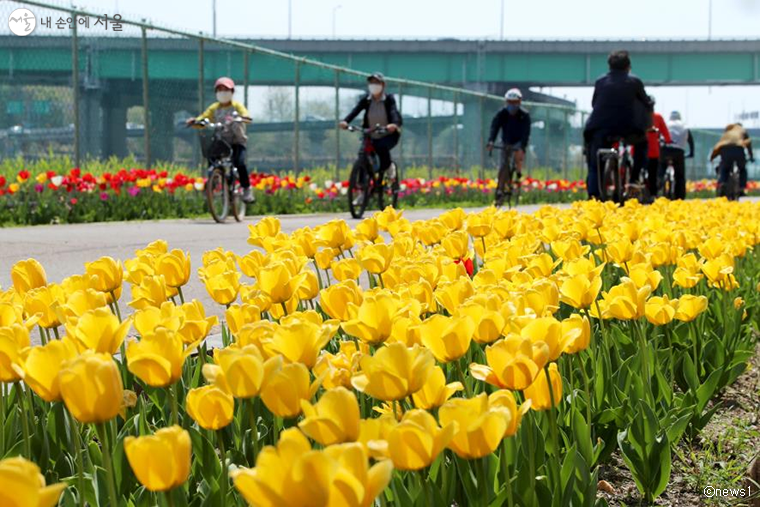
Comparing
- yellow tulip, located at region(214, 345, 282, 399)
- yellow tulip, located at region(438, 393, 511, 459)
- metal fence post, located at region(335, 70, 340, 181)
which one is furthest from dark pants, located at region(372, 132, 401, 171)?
yellow tulip, located at region(438, 393, 511, 459)

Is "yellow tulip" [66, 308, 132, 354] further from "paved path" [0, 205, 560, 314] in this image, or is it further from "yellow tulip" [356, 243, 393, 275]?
"paved path" [0, 205, 560, 314]

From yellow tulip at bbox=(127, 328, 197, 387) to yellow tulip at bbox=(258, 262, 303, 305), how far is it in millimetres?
688

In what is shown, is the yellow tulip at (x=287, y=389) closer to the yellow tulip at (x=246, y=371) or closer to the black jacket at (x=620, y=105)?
the yellow tulip at (x=246, y=371)

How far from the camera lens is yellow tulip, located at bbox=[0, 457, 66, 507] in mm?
914

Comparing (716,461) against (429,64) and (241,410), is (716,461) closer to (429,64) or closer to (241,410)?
(241,410)

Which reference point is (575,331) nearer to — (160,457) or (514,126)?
(160,457)

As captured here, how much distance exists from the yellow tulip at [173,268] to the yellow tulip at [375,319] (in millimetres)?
864

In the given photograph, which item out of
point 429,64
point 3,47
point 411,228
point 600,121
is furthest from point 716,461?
point 429,64

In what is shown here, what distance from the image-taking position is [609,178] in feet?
38.1

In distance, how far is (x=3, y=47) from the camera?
12.8 metres

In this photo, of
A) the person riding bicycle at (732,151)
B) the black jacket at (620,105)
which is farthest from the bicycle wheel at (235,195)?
the person riding bicycle at (732,151)

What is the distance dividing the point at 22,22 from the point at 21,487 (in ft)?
42.7

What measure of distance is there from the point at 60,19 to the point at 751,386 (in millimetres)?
12143

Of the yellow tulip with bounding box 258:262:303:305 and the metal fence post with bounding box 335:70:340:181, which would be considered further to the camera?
the metal fence post with bounding box 335:70:340:181
